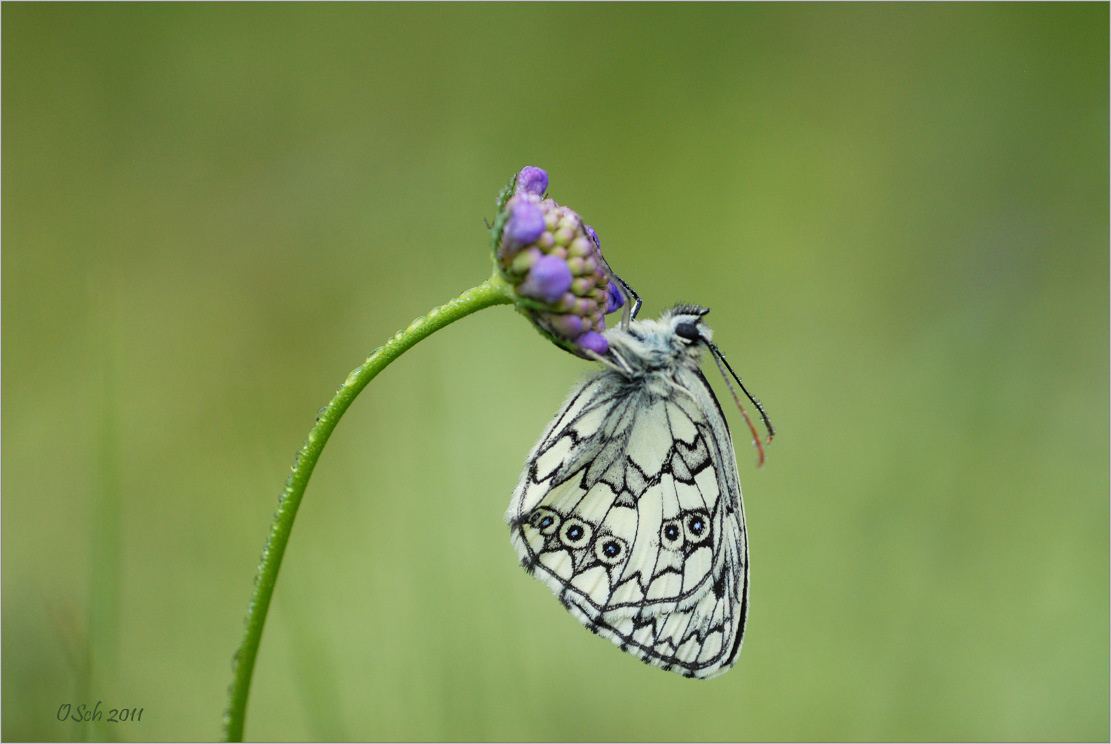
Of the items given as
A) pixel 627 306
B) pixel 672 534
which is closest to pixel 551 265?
pixel 627 306

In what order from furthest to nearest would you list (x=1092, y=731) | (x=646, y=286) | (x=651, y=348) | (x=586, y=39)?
(x=586, y=39) < (x=646, y=286) < (x=1092, y=731) < (x=651, y=348)

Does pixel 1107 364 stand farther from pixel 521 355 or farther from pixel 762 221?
pixel 521 355

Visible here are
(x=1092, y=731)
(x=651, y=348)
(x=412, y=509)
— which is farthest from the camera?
(x=412, y=509)

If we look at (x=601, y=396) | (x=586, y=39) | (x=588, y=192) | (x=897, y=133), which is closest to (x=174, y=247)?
(x=588, y=192)

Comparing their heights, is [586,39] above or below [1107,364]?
above

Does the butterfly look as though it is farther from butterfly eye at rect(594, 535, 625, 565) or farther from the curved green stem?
the curved green stem

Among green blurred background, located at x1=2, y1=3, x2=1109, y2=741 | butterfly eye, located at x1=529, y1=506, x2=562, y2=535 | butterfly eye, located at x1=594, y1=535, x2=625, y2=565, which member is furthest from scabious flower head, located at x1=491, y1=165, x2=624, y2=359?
green blurred background, located at x1=2, y1=3, x2=1109, y2=741
